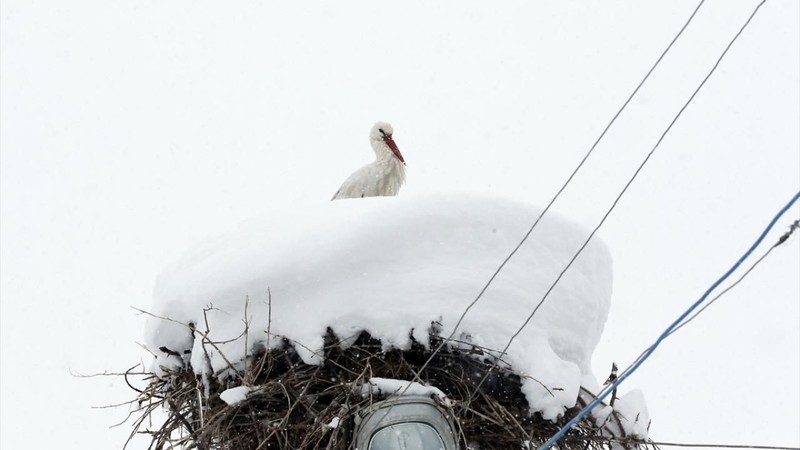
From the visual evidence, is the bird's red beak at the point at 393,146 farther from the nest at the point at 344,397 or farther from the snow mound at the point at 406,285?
the nest at the point at 344,397

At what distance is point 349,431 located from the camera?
100 inches

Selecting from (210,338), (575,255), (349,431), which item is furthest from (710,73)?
(210,338)

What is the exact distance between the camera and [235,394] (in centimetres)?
253

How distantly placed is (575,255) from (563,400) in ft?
1.59

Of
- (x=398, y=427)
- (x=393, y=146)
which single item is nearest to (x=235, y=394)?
(x=398, y=427)

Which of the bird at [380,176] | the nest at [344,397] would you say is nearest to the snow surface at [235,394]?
the nest at [344,397]

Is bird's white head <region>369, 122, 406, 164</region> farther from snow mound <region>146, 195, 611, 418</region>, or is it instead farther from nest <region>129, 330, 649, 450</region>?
nest <region>129, 330, 649, 450</region>

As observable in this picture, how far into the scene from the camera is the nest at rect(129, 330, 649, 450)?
8.32 ft

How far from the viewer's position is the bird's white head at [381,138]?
18.4ft

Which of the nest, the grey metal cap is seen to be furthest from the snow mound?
the grey metal cap

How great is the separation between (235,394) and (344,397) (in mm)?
321

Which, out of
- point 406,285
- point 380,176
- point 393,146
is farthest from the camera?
point 393,146

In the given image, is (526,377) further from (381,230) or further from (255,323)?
(255,323)

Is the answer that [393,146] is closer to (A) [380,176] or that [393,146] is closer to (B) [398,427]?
(A) [380,176]
